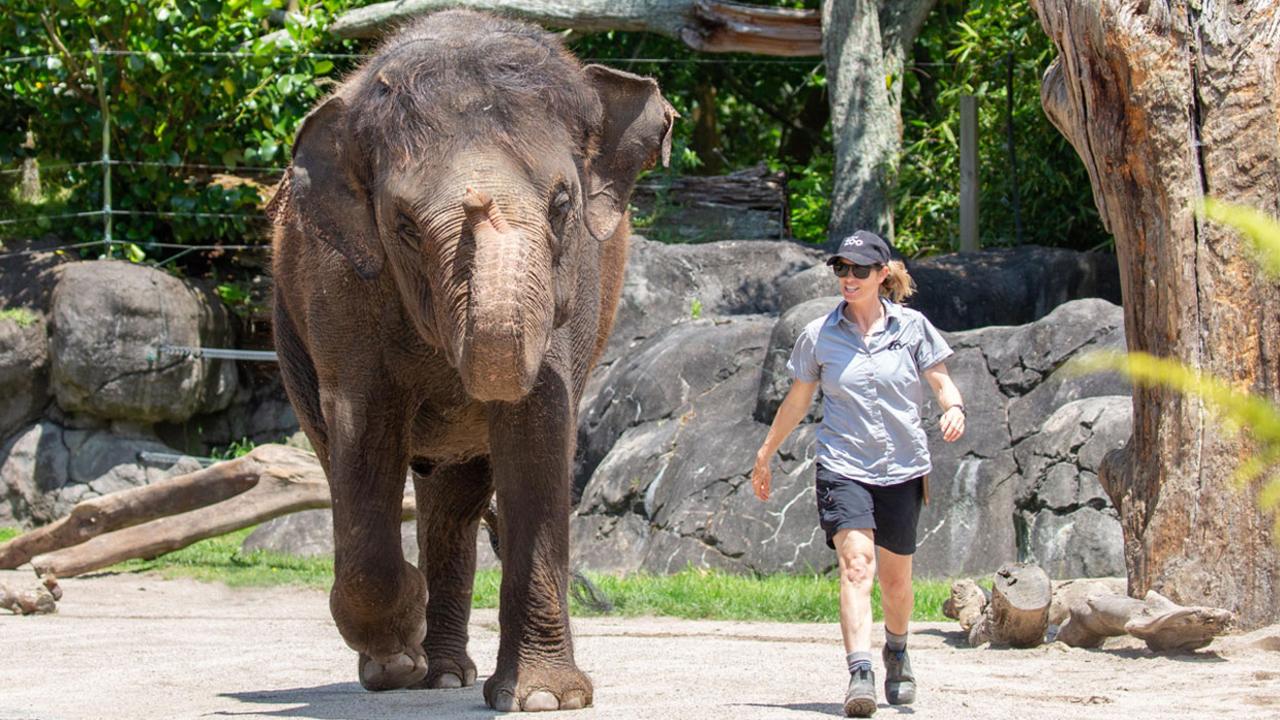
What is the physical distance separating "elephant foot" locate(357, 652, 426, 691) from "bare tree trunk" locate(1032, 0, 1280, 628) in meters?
3.27

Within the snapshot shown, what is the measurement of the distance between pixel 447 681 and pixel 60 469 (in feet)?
31.5

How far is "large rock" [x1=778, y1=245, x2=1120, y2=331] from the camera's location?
535 inches

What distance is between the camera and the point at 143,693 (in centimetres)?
607

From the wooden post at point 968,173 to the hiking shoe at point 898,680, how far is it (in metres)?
9.84

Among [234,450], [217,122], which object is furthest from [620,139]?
[217,122]

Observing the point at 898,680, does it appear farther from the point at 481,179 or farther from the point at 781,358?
the point at 781,358

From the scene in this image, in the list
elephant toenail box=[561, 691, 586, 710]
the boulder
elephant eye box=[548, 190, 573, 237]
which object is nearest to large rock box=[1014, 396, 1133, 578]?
the boulder

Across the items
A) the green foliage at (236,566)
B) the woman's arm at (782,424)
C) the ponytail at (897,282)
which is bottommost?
the green foliage at (236,566)

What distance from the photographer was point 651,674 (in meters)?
6.44

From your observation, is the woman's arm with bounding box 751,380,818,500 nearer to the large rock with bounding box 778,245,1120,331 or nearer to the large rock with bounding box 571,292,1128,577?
the large rock with bounding box 571,292,1128,577

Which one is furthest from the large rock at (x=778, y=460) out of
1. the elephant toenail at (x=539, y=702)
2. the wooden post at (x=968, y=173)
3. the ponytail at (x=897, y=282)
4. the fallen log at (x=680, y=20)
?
the fallen log at (x=680, y=20)

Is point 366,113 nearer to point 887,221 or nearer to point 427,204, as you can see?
point 427,204

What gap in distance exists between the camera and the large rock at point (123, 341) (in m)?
14.5

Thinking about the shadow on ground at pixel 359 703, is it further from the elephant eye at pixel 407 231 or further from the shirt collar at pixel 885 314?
the shirt collar at pixel 885 314
